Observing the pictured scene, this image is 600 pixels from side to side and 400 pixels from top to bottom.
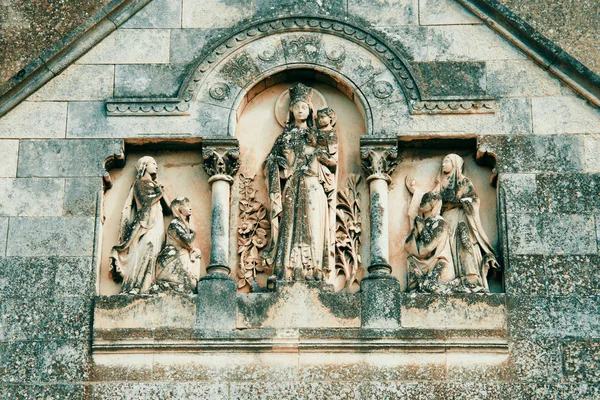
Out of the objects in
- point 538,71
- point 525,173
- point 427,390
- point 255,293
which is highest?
point 538,71

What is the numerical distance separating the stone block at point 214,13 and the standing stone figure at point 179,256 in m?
2.02

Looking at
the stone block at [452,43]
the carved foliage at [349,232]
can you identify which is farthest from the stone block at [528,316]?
the stone block at [452,43]

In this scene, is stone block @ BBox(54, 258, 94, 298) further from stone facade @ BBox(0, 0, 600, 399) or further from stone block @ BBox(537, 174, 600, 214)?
stone block @ BBox(537, 174, 600, 214)

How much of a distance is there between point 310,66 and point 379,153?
129cm

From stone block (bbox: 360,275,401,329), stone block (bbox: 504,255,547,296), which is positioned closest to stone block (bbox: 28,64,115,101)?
stone block (bbox: 360,275,401,329)

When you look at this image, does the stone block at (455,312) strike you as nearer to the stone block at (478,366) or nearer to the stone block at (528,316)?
the stone block at (528,316)

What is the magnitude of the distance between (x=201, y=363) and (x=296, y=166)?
8.02ft

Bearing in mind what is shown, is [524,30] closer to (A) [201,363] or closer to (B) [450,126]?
(B) [450,126]

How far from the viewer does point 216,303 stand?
53.6 ft

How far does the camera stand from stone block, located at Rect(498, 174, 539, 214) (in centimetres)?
1667

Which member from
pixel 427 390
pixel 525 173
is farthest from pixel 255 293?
pixel 525 173

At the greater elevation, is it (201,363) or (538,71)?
(538,71)

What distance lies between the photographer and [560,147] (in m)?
16.9

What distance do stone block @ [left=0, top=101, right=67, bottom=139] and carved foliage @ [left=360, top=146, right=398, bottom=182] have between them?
129 inches
